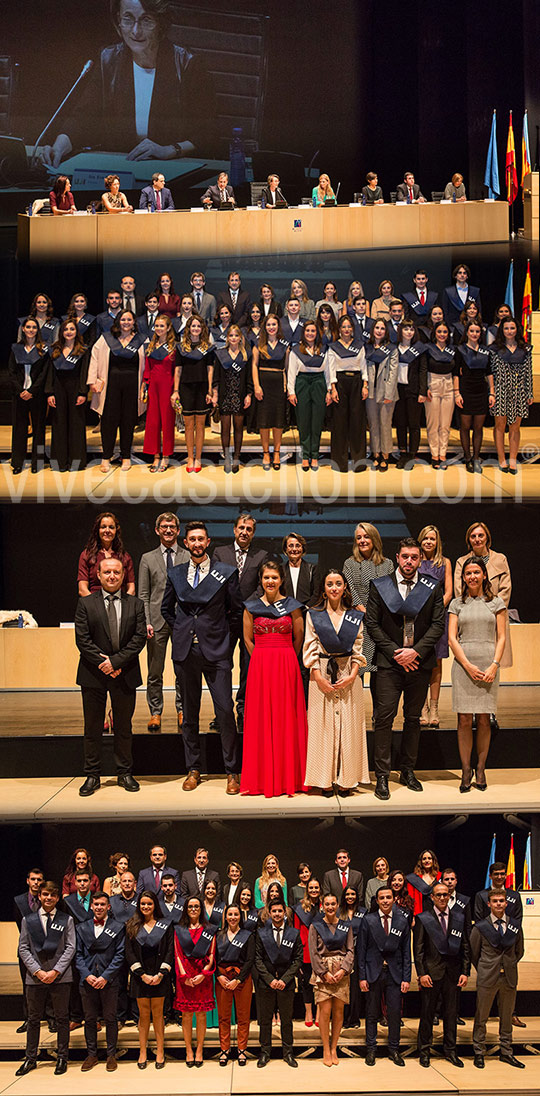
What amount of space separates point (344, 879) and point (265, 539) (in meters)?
3.70

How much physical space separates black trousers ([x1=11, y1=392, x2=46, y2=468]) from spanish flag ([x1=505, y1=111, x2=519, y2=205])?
510 centimetres

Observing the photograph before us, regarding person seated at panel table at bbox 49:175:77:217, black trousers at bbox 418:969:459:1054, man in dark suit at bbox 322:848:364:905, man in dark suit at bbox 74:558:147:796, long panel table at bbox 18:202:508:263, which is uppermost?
person seated at panel table at bbox 49:175:77:217

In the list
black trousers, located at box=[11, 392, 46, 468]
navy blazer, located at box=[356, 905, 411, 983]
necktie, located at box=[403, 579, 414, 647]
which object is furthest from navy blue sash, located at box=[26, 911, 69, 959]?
black trousers, located at box=[11, 392, 46, 468]

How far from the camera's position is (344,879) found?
7.46 m

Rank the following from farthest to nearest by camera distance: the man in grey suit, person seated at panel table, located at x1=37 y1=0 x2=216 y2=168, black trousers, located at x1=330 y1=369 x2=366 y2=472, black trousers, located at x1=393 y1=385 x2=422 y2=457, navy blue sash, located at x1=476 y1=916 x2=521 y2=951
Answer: person seated at panel table, located at x1=37 y1=0 x2=216 y2=168 < black trousers, located at x1=393 y1=385 x2=422 y2=457 < black trousers, located at x1=330 y1=369 x2=366 y2=472 < the man in grey suit < navy blue sash, located at x1=476 y1=916 x2=521 y2=951

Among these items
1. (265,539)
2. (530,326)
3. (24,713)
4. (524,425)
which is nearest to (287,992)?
(24,713)

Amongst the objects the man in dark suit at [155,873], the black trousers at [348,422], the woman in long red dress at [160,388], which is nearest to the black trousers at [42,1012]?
the man in dark suit at [155,873]

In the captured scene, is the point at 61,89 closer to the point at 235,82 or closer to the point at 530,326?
the point at 235,82

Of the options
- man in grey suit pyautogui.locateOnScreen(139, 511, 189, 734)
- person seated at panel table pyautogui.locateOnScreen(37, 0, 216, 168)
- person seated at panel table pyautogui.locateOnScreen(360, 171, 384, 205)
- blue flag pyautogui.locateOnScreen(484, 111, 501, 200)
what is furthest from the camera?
person seated at panel table pyautogui.locateOnScreen(37, 0, 216, 168)

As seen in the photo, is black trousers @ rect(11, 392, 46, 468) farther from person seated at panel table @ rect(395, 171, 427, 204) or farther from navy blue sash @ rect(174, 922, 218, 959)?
navy blue sash @ rect(174, 922, 218, 959)

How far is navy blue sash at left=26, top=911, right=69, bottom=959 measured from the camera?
697 centimetres

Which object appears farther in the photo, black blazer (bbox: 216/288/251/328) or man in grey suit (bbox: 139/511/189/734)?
black blazer (bbox: 216/288/251/328)

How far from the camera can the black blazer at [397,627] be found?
283 inches

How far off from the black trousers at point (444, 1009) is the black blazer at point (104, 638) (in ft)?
7.77
